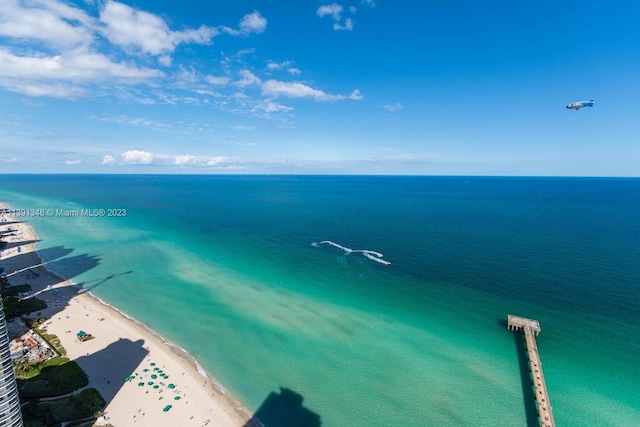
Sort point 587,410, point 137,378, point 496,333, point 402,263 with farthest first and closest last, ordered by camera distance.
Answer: point 402,263, point 496,333, point 137,378, point 587,410

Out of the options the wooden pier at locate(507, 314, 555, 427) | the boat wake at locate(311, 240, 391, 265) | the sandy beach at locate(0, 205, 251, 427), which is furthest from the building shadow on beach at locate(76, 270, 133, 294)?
the wooden pier at locate(507, 314, 555, 427)

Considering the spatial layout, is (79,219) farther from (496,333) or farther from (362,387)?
(496,333)

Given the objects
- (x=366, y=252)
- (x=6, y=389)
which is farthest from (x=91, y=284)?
(x=366, y=252)

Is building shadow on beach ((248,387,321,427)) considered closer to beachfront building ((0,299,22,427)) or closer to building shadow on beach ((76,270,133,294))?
beachfront building ((0,299,22,427))

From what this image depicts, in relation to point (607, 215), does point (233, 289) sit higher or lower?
lower

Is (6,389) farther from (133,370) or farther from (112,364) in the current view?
(112,364)

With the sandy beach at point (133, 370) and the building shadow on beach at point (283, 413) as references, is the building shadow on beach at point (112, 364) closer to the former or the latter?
the sandy beach at point (133, 370)

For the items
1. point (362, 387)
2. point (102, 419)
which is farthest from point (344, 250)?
point (102, 419)
